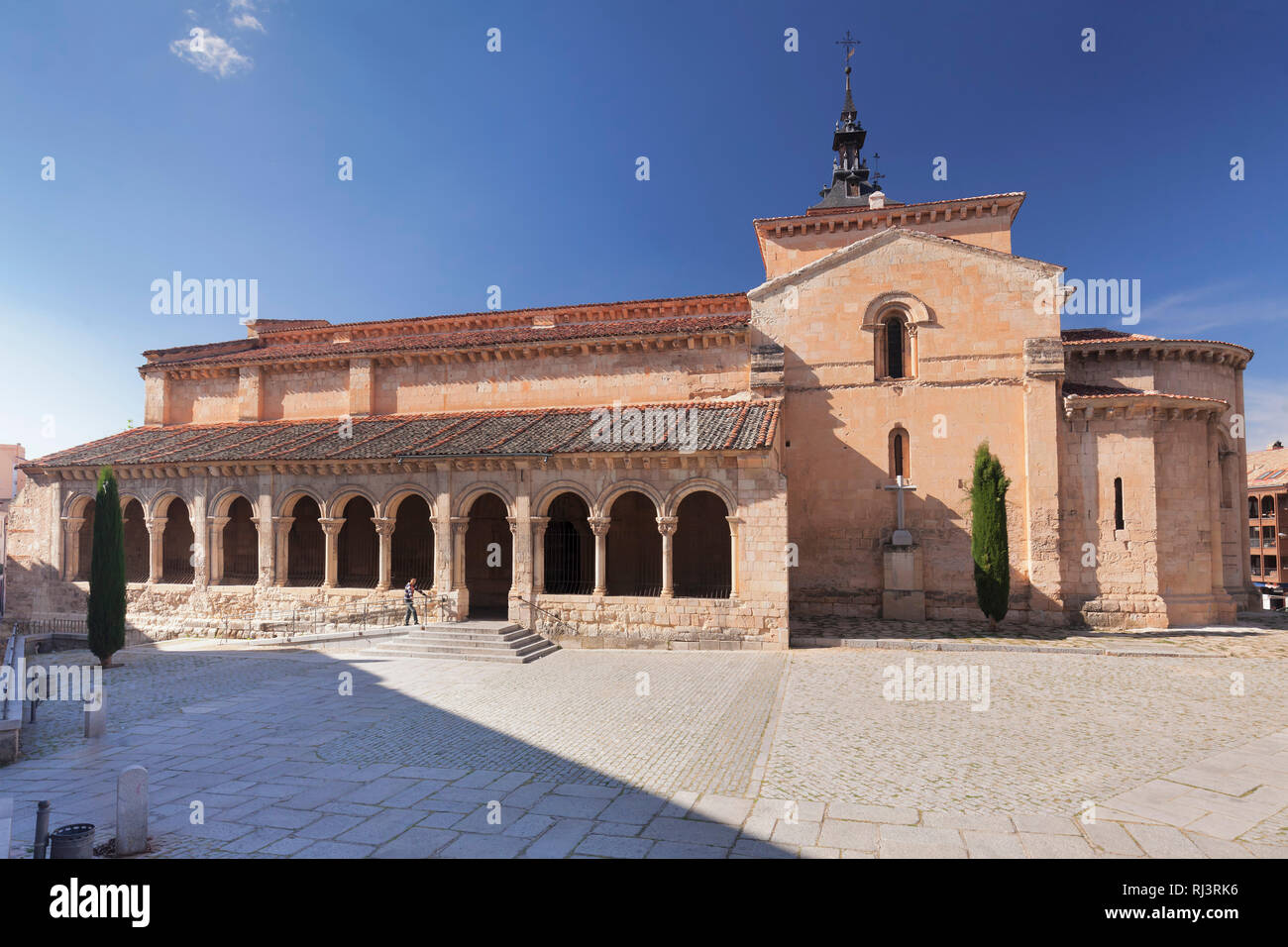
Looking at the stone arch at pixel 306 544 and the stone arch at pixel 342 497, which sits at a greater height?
the stone arch at pixel 342 497

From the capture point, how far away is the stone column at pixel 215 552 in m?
21.3

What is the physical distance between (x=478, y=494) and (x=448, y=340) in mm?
8008

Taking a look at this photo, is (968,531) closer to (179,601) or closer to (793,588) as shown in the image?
(793,588)

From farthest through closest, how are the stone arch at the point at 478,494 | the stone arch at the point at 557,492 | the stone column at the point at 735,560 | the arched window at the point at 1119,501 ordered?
the arched window at the point at 1119,501
the stone arch at the point at 478,494
the stone arch at the point at 557,492
the stone column at the point at 735,560

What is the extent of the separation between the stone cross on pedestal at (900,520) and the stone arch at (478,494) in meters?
11.3

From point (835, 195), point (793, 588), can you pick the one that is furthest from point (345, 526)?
point (835, 195)

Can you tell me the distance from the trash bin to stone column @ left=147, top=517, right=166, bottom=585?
65.4ft

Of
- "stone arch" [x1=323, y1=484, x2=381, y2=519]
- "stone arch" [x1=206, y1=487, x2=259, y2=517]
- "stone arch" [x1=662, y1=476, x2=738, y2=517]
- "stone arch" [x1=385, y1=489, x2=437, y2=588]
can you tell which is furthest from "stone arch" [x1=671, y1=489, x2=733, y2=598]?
"stone arch" [x1=206, y1=487, x2=259, y2=517]

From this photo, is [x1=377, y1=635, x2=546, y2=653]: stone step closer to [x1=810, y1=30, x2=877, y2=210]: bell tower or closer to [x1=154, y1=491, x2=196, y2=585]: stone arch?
[x1=154, y1=491, x2=196, y2=585]: stone arch

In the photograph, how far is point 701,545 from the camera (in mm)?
22156

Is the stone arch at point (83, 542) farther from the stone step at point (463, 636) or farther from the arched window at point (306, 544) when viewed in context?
the stone step at point (463, 636)

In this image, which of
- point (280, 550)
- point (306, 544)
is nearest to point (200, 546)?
point (280, 550)

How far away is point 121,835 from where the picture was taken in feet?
19.2

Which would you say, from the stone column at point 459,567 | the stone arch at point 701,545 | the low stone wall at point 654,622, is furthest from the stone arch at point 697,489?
the stone column at point 459,567
